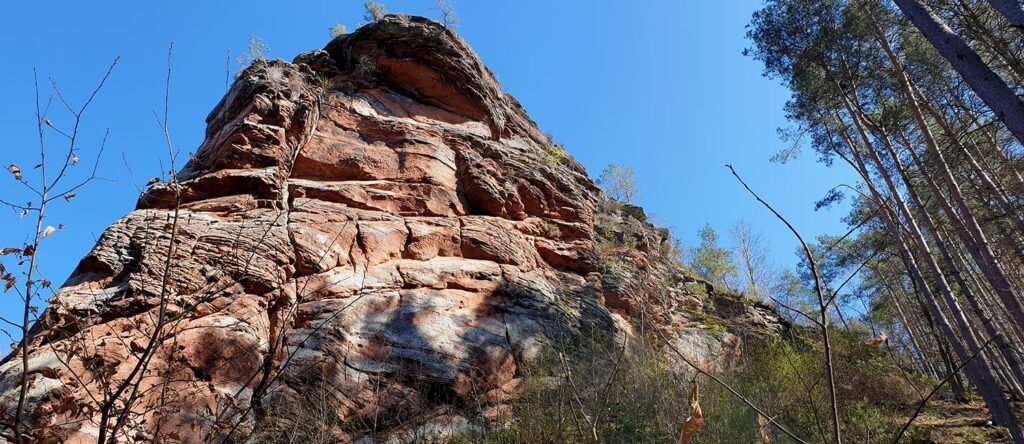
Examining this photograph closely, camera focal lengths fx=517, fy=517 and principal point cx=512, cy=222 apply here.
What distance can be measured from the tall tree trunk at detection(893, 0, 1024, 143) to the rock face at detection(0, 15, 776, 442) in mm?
4828

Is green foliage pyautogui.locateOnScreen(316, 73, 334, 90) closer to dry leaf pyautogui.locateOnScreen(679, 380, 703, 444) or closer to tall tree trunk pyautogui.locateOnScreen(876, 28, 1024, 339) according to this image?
tall tree trunk pyautogui.locateOnScreen(876, 28, 1024, 339)

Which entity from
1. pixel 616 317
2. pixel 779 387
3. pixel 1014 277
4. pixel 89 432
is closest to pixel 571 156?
pixel 616 317

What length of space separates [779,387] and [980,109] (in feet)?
25.4

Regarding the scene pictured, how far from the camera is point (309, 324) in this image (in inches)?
302

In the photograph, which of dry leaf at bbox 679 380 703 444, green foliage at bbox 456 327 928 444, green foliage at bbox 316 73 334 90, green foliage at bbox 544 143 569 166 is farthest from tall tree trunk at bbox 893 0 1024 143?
green foliage at bbox 316 73 334 90

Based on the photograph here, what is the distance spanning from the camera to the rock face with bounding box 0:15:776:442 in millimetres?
6371

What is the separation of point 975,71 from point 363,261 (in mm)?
8998

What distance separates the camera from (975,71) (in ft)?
20.6

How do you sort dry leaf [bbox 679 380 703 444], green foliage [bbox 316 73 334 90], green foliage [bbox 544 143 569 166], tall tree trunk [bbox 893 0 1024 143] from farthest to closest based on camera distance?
1. green foliage [bbox 544 143 569 166]
2. green foliage [bbox 316 73 334 90]
3. tall tree trunk [bbox 893 0 1024 143]
4. dry leaf [bbox 679 380 703 444]

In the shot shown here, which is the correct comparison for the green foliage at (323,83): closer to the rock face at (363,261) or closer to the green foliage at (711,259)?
the rock face at (363,261)

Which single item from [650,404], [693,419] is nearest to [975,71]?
[650,404]

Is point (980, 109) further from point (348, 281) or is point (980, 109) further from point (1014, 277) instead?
point (348, 281)

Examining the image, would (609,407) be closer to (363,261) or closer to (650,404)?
(650,404)

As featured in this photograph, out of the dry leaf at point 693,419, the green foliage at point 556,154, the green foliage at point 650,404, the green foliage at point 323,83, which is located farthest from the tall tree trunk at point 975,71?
the green foliage at point 323,83
